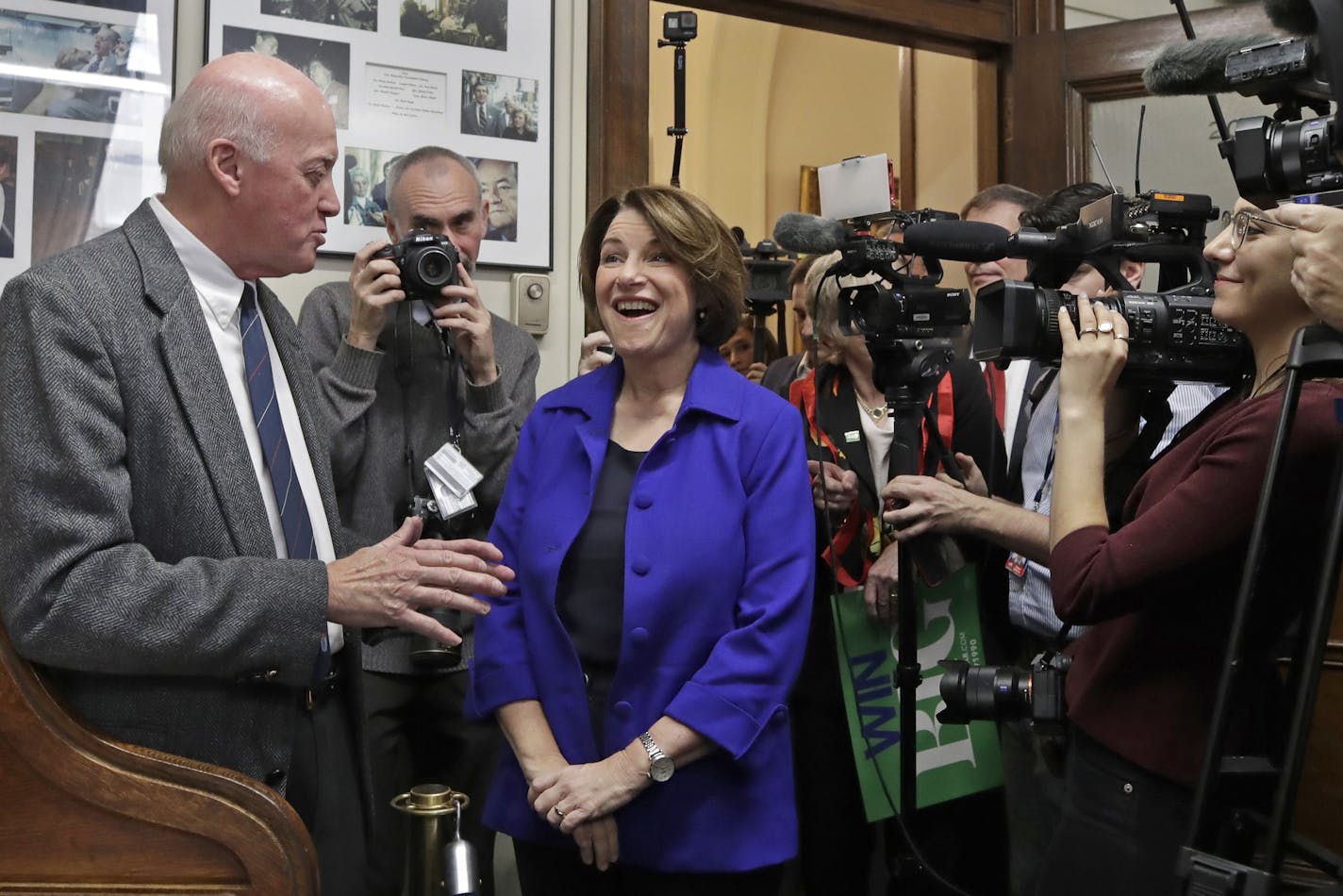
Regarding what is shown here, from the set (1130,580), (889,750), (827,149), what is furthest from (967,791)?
(827,149)

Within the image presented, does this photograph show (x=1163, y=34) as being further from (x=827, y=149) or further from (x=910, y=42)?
(x=827, y=149)

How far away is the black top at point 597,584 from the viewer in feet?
5.44

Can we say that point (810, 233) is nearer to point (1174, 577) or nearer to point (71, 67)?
point (1174, 577)

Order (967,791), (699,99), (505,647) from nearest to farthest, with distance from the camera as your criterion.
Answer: (505,647)
(967,791)
(699,99)

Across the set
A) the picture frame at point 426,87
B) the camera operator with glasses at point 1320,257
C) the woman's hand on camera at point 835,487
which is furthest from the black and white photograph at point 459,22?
the camera operator with glasses at point 1320,257

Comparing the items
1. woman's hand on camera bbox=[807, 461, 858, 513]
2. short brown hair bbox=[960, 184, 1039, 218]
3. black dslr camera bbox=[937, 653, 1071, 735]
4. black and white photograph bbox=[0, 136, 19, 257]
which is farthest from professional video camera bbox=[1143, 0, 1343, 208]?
black and white photograph bbox=[0, 136, 19, 257]

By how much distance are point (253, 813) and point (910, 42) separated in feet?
10.2

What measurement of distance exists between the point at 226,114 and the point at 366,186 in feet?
3.88

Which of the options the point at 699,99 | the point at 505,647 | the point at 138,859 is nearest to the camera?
the point at 138,859

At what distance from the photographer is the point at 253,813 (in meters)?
1.14

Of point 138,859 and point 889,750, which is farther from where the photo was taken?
point 889,750

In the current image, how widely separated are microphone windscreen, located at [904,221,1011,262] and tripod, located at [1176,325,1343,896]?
679mm

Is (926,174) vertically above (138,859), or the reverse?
(926,174)

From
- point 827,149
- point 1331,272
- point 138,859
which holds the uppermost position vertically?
point 827,149
